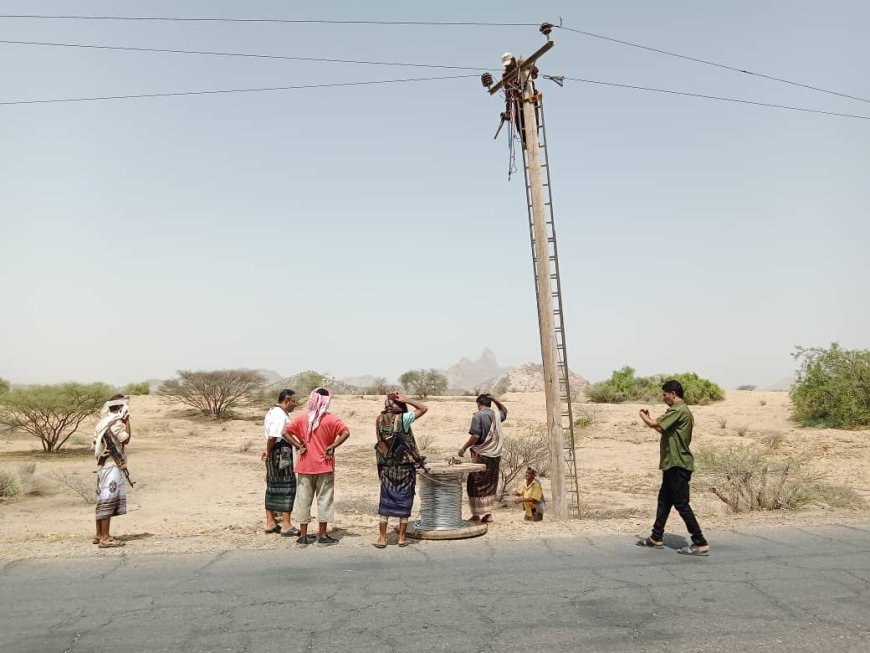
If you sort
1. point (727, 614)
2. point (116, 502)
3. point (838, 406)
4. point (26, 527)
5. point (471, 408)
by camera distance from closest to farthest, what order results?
point (727, 614) < point (116, 502) < point (26, 527) < point (838, 406) < point (471, 408)

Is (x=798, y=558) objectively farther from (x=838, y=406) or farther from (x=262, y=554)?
(x=838, y=406)

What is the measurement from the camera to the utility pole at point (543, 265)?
33.3 feet

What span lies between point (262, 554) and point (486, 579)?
278cm

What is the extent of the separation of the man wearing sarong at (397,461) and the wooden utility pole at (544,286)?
108 inches

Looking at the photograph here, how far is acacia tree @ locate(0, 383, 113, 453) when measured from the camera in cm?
2289

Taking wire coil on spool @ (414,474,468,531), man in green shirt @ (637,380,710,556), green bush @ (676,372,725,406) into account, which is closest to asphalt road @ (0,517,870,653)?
man in green shirt @ (637,380,710,556)

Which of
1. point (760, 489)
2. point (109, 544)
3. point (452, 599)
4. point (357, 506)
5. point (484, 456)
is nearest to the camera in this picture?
point (452, 599)

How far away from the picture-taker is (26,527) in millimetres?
11836

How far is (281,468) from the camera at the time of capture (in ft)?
29.1

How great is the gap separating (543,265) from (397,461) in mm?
4185

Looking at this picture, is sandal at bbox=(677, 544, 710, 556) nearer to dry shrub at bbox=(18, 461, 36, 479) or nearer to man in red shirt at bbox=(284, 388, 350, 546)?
man in red shirt at bbox=(284, 388, 350, 546)

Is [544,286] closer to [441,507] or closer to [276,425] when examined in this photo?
[441,507]

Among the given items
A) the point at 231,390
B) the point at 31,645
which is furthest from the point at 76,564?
the point at 231,390

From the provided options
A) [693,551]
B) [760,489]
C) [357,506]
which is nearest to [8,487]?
[357,506]
